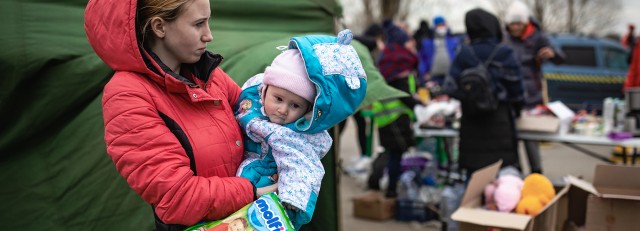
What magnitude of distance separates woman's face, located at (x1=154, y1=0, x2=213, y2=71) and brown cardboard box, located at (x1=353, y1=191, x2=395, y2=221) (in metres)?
3.80

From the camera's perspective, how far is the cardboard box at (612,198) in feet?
9.78

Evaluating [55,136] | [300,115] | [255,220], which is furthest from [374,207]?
[255,220]

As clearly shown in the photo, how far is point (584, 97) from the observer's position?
34.2 ft

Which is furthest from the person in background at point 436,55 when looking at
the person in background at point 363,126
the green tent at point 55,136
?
the green tent at point 55,136

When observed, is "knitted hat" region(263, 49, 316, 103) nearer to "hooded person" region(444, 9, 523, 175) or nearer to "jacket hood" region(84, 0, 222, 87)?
"jacket hood" region(84, 0, 222, 87)

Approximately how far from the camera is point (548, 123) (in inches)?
196

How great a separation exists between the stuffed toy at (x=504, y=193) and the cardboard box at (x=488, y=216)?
0.17ft

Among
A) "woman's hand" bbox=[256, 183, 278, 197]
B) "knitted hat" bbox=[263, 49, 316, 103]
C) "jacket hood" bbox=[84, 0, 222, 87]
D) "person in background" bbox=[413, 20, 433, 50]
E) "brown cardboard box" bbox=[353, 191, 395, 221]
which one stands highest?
"jacket hood" bbox=[84, 0, 222, 87]

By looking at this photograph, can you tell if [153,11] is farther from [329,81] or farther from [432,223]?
[432,223]

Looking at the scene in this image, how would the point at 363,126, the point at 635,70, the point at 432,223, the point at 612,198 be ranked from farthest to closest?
the point at 363,126
the point at 635,70
the point at 432,223
the point at 612,198

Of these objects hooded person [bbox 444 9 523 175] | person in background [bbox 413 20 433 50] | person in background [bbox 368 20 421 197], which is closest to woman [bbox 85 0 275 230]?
hooded person [bbox 444 9 523 175]

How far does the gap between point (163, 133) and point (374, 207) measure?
3966 mm

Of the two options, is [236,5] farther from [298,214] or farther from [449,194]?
[449,194]

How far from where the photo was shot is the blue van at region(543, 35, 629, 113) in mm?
10398
